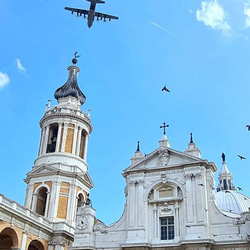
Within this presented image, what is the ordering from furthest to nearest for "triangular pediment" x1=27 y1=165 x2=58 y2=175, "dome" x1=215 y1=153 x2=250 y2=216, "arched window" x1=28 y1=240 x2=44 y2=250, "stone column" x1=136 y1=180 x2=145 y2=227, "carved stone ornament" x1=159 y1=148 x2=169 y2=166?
"dome" x1=215 y1=153 x2=250 y2=216 < "triangular pediment" x1=27 y1=165 x2=58 y2=175 < "arched window" x1=28 y1=240 x2=44 y2=250 < "carved stone ornament" x1=159 y1=148 x2=169 y2=166 < "stone column" x1=136 y1=180 x2=145 y2=227

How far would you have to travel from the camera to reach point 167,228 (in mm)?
26578

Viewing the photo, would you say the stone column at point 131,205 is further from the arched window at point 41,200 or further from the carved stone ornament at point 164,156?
the arched window at point 41,200

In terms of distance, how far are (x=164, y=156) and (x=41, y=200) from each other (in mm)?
12538

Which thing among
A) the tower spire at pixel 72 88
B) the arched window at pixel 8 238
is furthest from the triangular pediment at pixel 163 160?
the tower spire at pixel 72 88

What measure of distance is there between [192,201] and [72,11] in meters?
15.3

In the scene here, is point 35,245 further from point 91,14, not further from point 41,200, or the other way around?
point 91,14

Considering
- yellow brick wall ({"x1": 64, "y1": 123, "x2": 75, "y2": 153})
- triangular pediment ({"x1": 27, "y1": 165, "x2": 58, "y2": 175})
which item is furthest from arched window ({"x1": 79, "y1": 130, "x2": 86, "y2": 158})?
triangular pediment ({"x1": 27, "y1": 165, "x2": 58, "y2": 175})

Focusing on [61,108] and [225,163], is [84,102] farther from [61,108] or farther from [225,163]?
[225,163]

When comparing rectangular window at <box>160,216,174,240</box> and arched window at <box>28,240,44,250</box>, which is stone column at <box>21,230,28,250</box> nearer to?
arched window at <box>28,240,44,250</box>

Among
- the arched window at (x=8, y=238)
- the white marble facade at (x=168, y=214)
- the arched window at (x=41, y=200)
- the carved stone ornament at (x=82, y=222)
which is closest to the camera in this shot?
the white marble facade at (x=168, y=214)

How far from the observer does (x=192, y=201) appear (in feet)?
86.3

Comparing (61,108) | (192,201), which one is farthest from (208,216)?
(61,108)

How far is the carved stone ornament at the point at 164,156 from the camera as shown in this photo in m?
28.4

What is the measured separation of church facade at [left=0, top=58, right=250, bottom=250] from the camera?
25328 millimetres
